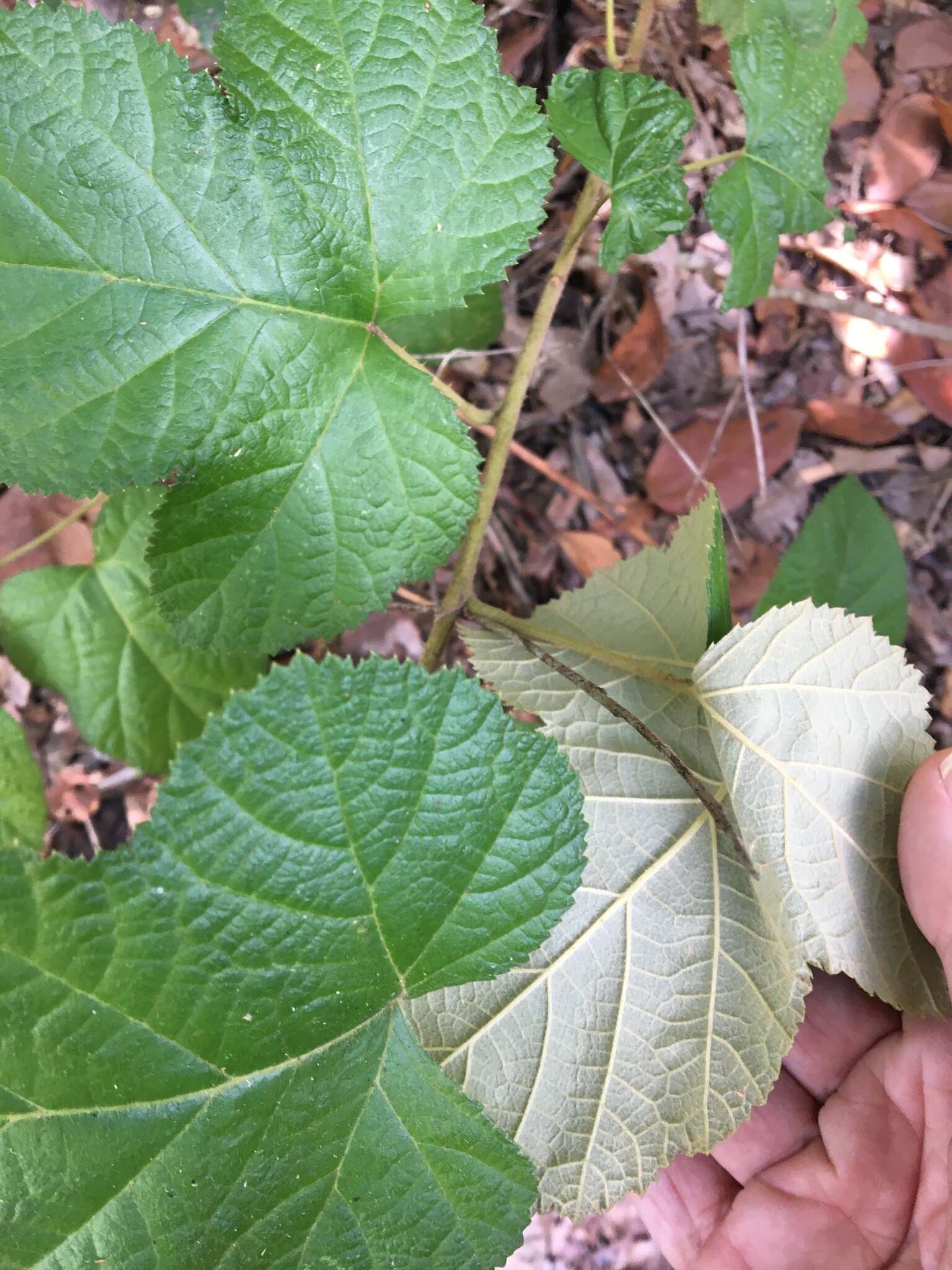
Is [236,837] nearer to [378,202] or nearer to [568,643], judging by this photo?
[568,643]

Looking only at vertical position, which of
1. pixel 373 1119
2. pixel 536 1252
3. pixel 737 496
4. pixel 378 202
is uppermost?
pixel 378 202

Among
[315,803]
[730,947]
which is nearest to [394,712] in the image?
[315,803]

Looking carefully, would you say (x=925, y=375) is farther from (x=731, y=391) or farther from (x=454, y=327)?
(x=454, y=327)

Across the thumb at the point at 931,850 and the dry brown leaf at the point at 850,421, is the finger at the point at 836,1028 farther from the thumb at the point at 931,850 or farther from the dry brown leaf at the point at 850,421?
the dry brown leaf at the point at 850,421

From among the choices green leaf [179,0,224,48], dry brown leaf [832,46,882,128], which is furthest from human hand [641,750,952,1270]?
dry brown leaf [832,46,882,128]

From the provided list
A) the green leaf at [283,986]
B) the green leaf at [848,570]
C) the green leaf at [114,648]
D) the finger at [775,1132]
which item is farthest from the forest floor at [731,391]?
the green leaf at [283,986]

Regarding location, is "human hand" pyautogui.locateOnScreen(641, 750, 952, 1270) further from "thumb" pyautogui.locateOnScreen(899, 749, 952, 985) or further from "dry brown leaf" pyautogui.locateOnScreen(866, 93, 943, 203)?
"dry brown leaf" pyautogui.locateOnScreen(866, 93, 943, 203)
